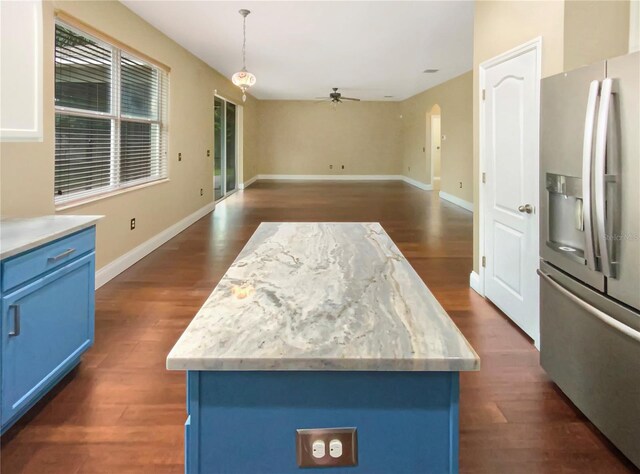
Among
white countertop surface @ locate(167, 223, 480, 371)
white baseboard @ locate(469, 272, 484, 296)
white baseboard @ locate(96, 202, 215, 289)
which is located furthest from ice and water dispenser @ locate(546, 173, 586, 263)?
white baseboard @ locate(96, 202, 215, 289)

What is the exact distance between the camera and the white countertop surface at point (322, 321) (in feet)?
3.21

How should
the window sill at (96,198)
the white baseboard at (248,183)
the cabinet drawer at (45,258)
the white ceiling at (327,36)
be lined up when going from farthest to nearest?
1. the white baseboard at (248,183)
2. the white ceiling at (327,36)
3. the window sill at (96,198)
4. the cabinet drawer at (45,258)

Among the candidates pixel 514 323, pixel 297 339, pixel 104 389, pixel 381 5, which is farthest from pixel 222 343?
pixel 381 5

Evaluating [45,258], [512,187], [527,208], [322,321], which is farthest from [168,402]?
[512,187]

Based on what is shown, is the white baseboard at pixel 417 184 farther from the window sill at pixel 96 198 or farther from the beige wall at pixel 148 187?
the window sill at pixel 96 198

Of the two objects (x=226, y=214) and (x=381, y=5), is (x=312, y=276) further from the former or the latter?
(x=226, y=214)

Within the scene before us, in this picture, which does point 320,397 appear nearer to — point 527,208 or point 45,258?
point 45,258

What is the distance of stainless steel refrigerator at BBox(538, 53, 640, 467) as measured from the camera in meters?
1.81

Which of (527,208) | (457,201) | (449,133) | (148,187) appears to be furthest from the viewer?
(449,133)

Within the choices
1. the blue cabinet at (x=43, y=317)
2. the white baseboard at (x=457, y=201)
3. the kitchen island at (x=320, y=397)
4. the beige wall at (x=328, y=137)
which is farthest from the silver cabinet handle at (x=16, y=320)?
the beige wall at (x=328, y=137)

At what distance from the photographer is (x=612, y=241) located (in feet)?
6.22

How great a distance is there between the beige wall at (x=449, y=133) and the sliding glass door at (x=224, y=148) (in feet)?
15.9

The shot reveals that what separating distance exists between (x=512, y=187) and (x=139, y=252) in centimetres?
Result: 388

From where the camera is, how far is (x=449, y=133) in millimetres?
10508
